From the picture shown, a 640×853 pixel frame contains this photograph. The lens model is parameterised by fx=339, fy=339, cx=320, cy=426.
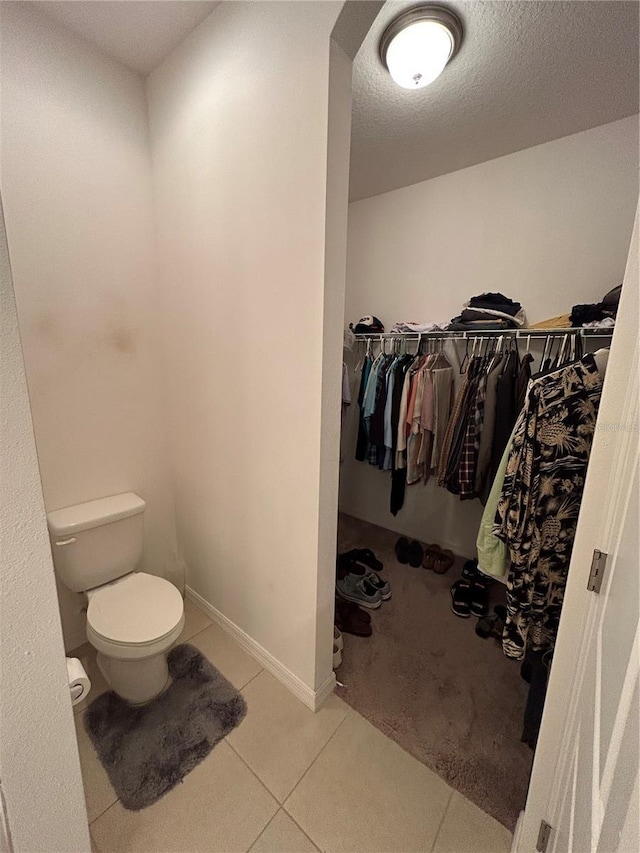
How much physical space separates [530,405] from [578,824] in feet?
3.48

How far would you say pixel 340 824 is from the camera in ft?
3.60

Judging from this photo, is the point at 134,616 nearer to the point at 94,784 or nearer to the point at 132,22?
the point at 94,784

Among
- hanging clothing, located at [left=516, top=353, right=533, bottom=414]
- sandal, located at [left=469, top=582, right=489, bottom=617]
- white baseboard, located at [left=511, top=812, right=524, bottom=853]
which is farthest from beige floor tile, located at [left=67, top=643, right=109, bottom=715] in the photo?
hanging clothing, located at [left=516, top=353, right=533, bottom=414]

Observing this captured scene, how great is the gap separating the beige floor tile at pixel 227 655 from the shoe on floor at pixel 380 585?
0.82 metres

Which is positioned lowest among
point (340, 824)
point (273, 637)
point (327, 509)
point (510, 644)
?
point (340, 824)

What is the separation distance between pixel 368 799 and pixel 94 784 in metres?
0.96

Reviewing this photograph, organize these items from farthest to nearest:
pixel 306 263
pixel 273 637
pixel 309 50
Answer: pixel 273 637
pixel 306 263
pixel 309 50

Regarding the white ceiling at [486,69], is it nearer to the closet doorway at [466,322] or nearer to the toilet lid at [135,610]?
the closet doorway at [466,322]

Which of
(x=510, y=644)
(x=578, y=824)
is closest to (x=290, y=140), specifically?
(x=578, y=824)

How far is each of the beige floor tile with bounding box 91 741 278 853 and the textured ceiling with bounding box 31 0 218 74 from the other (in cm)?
285

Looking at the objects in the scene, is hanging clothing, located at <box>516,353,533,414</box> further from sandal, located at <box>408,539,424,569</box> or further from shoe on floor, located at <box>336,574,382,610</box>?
shoe on floor, located at <box>336,574,382,610</box>

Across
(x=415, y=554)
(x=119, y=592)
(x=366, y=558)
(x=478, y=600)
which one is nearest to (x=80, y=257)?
(x=119, y=592)

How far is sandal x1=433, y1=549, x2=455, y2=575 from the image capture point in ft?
7.89

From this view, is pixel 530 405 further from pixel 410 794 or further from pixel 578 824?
pixel 410 794
